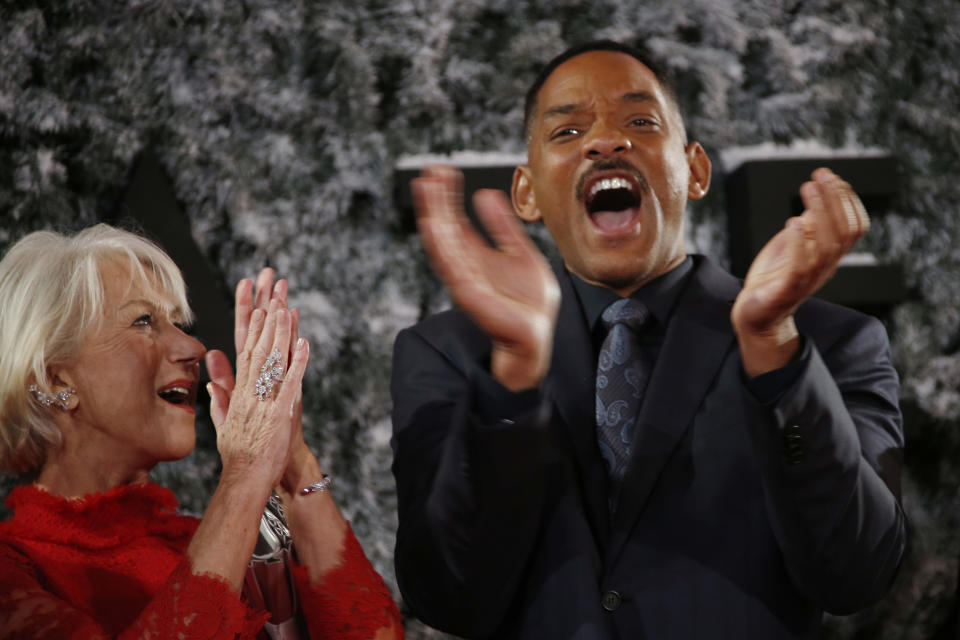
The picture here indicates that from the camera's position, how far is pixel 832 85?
263 cm

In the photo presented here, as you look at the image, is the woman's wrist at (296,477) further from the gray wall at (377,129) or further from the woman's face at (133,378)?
the gray wall at (377,129)

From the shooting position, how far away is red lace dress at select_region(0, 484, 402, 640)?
124 cm

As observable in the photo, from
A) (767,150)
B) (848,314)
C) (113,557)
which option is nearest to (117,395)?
(113,557)

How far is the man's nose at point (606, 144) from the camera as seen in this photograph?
1592 mm

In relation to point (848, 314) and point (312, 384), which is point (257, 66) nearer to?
point (312, 384)

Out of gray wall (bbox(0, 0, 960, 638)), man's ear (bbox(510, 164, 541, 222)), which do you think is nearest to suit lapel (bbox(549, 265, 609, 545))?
man's ear (bbox(510, 164, 541, 222))

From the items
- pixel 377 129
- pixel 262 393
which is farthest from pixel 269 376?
pixel 377 129

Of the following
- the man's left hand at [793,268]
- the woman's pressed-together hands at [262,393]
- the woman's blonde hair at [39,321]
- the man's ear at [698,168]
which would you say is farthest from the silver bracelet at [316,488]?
the man's ear at [698,168]

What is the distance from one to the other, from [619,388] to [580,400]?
0.06 meters

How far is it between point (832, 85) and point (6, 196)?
7.41ft

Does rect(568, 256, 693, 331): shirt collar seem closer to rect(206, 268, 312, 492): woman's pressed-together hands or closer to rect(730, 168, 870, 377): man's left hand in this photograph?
rect(730, 168, 870, 377): man's left hand

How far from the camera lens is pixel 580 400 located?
145cm

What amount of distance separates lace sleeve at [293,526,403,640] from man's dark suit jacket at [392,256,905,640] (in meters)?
0.17

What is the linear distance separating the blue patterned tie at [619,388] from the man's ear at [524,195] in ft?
1.03
